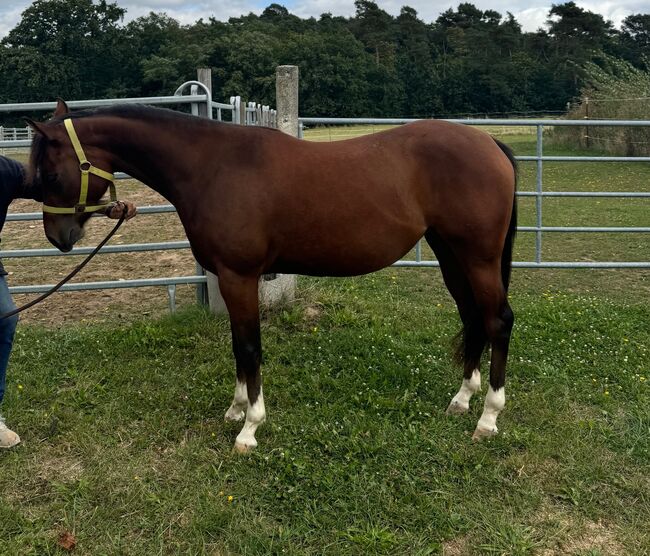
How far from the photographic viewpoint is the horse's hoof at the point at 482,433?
10.1 feet

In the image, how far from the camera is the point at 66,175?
2.70 meters

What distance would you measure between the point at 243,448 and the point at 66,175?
167cm

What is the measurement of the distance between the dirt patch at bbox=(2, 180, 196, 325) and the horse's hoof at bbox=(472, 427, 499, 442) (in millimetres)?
3149

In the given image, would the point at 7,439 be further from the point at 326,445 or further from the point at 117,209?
the point at 326,445

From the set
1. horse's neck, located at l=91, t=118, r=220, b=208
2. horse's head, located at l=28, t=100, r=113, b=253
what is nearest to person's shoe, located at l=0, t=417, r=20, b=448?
horse's head, located at l=28, t=100, r=113, b=253

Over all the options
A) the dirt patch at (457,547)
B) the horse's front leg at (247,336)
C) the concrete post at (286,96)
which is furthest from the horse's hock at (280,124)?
the dirt patch at (457,547)

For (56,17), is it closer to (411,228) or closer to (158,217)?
(158,217)

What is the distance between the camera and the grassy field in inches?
95.0

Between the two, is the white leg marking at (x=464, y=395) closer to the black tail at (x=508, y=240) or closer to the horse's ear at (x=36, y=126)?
the black tail at (x=508, y=240)

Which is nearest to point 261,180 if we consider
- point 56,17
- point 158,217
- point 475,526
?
point 475,526

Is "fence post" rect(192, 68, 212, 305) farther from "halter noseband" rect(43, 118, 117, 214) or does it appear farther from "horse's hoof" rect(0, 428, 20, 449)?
"horse's hoof" rect(0, 428, 20, 449)

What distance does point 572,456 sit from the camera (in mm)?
2898

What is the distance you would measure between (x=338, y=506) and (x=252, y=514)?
1.30 ft

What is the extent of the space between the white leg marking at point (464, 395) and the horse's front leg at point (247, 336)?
1166 millimetres
